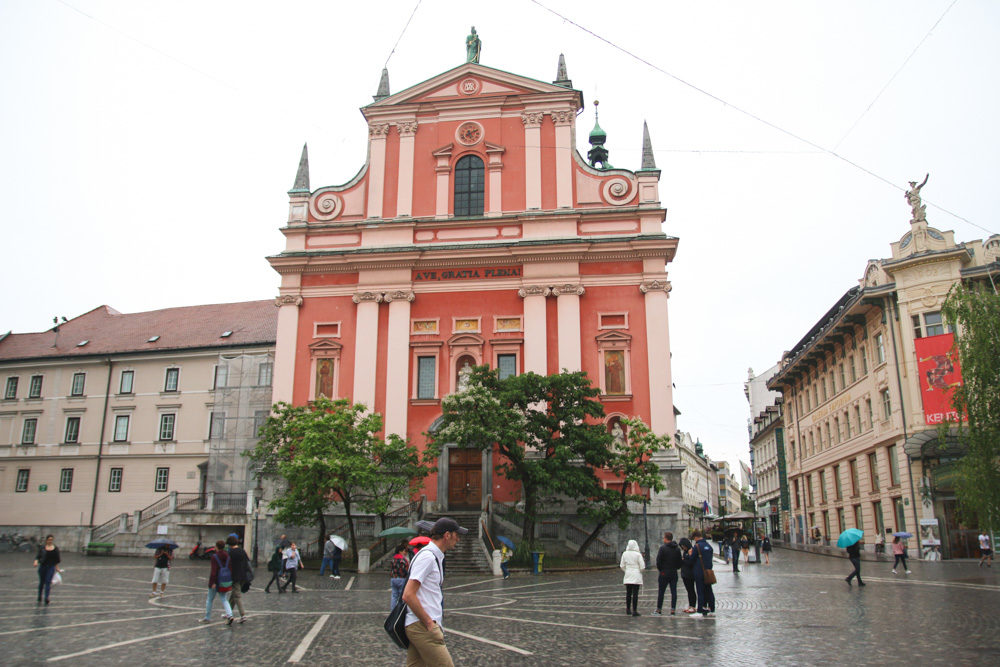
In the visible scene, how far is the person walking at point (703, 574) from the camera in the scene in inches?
544

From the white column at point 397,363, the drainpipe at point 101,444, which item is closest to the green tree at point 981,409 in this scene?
the white column at point 397,363

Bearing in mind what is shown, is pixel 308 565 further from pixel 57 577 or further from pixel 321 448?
pixel 57 577

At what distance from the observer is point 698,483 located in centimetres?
11481

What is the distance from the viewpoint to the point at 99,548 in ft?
116

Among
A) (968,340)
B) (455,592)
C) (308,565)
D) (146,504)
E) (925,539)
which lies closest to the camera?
(968,340)

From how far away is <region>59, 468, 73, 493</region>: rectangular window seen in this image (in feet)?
145

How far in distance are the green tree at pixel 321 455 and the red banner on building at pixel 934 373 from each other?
70.1 feet

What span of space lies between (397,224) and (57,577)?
20.3 m

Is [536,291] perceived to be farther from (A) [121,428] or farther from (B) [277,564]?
(A) [121,428]

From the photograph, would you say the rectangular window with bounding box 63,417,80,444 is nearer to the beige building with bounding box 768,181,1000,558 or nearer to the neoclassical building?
the neoclassical building

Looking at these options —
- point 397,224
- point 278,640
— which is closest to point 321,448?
point 397,224

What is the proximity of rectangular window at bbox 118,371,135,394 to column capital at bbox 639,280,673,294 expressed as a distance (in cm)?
3129

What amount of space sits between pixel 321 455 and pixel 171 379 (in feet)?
77.2

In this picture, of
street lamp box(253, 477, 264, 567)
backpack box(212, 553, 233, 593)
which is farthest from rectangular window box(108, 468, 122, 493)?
backpack box(212, 553, 233, 593)
